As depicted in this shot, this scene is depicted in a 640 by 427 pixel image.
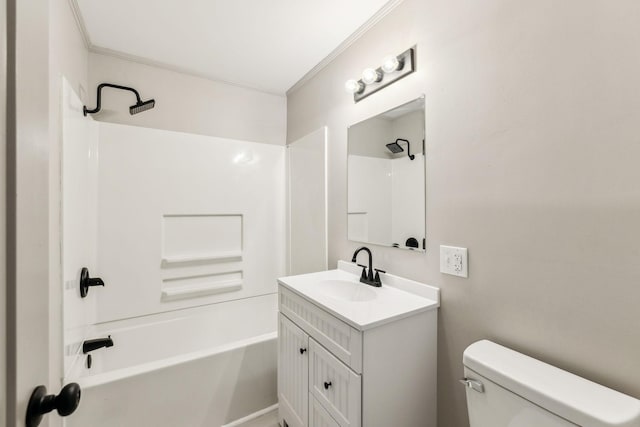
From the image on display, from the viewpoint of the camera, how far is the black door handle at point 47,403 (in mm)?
469

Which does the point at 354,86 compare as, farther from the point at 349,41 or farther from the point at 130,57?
the point at 130,57

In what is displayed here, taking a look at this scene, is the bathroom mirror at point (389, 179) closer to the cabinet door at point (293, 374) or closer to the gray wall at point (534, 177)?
the gray wall at point (534, 177)

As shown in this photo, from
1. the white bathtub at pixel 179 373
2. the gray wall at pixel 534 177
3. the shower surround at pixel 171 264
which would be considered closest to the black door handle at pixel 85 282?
the shower surround at pixel 171 264

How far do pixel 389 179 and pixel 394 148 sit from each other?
18cm

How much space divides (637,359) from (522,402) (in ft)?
Answer: 1.09

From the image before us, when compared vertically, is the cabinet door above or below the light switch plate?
below

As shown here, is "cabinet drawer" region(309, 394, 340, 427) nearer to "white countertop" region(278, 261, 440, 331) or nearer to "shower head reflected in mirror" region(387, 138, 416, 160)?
"white countertop" region(278, 261, 440, 331)

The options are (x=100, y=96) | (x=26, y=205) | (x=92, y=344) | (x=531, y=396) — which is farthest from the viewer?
(x=100, y=96)

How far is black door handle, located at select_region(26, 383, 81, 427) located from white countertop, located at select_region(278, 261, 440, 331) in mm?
825

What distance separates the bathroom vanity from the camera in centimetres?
110

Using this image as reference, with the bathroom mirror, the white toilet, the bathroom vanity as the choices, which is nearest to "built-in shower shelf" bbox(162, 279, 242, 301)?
the bathroom vanity

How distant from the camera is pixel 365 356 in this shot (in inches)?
42.5

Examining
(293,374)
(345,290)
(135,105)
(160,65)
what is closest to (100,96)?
(135,105)

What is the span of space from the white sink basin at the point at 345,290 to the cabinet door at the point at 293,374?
11.2 inches
